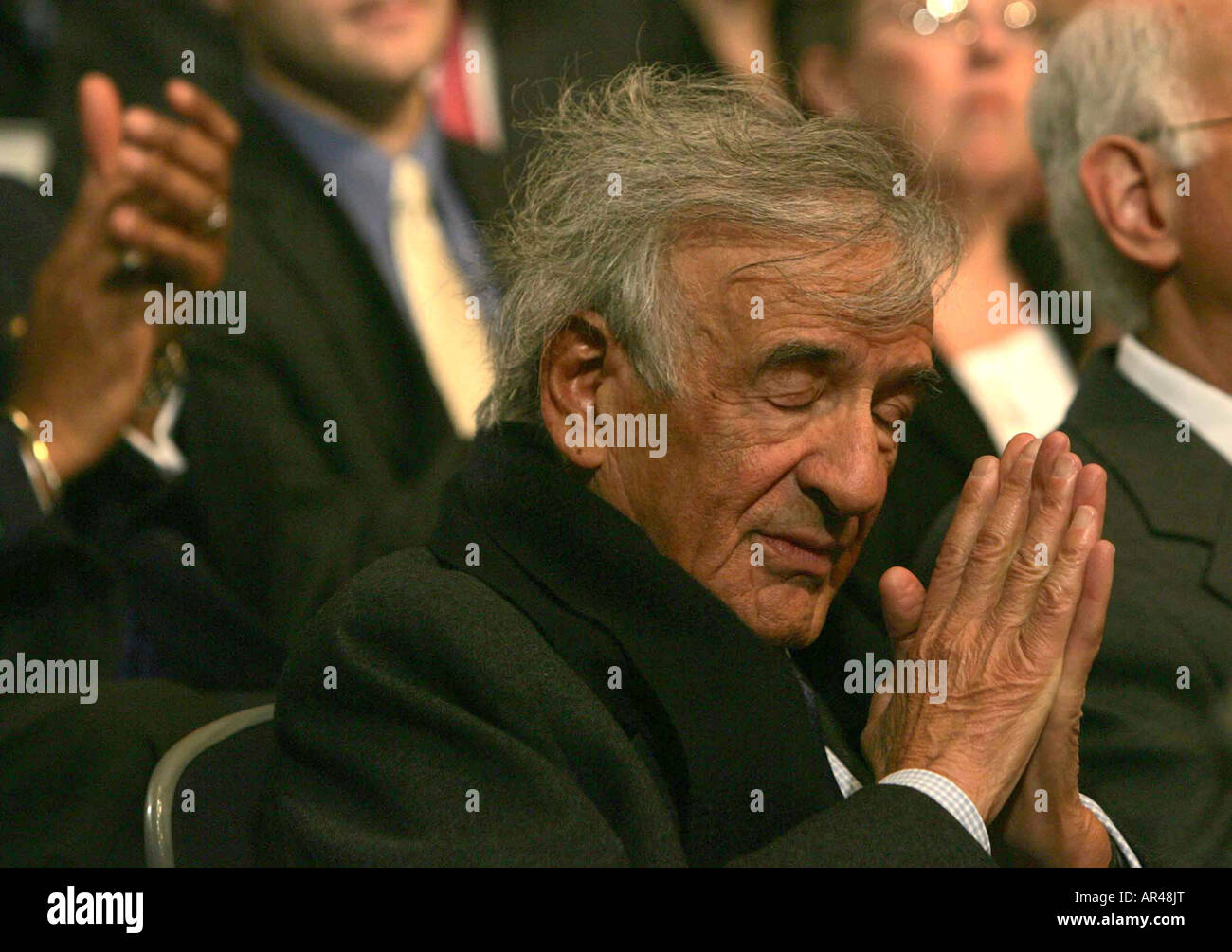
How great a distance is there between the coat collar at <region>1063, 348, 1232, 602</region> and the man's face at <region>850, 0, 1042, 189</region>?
47.4 inches

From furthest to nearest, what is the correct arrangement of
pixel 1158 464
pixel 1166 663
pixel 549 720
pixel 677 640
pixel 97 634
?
A: pixel 97 634, pixel 1158 464, pixel 1166 663, pixel 677 640, pixel 549 720

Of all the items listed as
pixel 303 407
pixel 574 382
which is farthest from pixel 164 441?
pixel 574 382

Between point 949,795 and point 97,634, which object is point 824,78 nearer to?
point 97,634

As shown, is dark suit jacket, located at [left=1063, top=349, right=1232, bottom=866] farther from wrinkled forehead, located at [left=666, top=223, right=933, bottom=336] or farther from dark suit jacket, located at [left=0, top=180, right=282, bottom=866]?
dark suit jacket, located at [left=0, top=180, right=282, bottom=866]

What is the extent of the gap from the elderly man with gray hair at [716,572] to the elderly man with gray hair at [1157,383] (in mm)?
158

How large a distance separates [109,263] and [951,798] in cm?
194

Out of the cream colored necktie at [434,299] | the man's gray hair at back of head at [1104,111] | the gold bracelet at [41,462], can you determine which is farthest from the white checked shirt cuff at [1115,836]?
the gold bracelet at [41,462]

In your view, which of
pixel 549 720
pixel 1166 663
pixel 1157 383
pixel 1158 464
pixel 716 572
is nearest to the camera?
pixel 549 720

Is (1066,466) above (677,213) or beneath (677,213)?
beneath

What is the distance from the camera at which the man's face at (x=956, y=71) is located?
12.3 feet

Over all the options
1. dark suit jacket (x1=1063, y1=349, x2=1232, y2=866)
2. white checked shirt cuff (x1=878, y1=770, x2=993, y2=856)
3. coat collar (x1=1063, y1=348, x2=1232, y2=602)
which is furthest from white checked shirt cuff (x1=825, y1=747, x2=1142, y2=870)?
coat collar (x1=1063, y1=348, x2=1232, y2=602)

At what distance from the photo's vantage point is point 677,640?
6.57 feet

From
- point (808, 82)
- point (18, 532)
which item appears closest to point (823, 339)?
point (18, 532)
